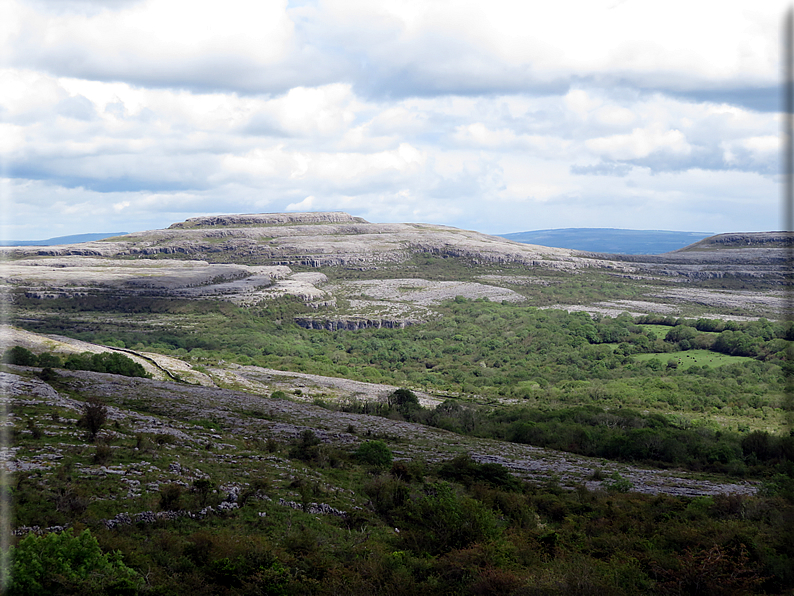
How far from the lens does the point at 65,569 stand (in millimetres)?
14469

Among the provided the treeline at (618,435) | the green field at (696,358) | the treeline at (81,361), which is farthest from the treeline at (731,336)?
the treeline at (81,361)

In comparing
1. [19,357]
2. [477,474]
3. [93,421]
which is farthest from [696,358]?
[19,357]

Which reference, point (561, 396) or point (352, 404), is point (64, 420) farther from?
point (561, 396)

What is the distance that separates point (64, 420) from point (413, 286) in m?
161

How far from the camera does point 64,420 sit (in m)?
29.3

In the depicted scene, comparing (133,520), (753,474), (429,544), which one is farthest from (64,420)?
(753,474)

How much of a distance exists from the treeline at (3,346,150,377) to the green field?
300ft

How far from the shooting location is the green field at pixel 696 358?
104 m

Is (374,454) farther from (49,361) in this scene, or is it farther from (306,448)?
(49,361)

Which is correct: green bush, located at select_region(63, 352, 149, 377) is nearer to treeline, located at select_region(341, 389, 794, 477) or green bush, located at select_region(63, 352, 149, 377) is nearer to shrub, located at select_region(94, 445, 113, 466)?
treeline, located at select_region(341, 389, 794, 477)

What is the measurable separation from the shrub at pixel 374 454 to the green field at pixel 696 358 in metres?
86.7

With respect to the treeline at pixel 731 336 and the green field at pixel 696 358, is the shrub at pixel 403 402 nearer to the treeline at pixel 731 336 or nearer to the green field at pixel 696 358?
the green field at pixel 696 358

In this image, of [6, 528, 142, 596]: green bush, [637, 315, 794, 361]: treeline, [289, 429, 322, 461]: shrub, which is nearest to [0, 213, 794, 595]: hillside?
[6, 528, 142, 596]: green bush

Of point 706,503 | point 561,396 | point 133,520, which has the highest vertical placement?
point 133,520
